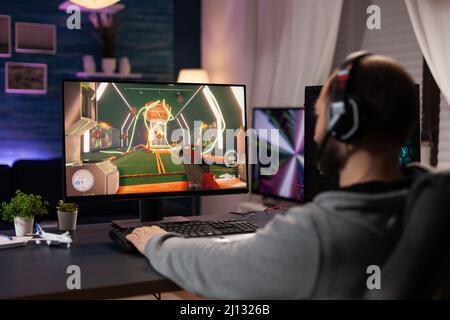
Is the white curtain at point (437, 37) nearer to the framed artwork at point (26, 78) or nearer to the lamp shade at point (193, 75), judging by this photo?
the lamp shade at point (193, 75)

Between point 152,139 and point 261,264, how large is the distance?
1051 millimetres

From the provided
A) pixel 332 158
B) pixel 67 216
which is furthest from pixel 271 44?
pixel 332 158

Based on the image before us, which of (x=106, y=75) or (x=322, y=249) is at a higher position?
(x=106, y=75)

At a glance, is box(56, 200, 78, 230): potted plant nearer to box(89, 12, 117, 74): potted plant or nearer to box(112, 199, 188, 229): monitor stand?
box(112, 199, 188, 229): monitor stand

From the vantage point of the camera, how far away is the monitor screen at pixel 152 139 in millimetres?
1928

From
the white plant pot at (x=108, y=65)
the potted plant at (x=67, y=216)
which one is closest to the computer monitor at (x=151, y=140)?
the potted plant at (x=67, y=216)

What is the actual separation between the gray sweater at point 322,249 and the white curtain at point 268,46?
2.92 meters

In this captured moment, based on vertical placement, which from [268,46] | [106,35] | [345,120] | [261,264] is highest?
[106,35]

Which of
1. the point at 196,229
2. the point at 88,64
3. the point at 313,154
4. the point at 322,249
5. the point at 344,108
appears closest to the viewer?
the point at 322,249

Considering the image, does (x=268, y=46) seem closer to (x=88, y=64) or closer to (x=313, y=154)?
(x=88, y=64)

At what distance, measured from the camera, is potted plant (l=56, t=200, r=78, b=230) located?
2.03 m

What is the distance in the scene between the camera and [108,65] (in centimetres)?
498

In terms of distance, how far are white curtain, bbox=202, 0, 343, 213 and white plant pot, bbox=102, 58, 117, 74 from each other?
0.90m

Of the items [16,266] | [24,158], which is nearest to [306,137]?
[16,266]
